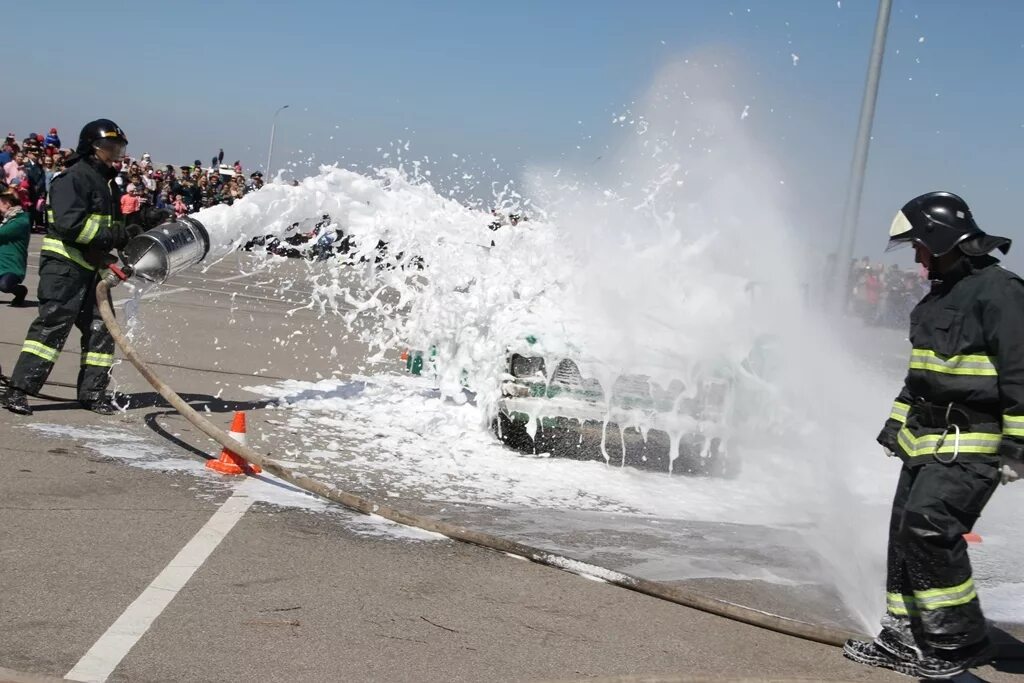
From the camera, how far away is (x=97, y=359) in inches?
302

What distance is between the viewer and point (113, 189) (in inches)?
305

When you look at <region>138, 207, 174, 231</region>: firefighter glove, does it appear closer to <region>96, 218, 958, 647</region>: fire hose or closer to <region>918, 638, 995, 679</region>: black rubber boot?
<region>96, 218, 958, 647</region>: fire hose

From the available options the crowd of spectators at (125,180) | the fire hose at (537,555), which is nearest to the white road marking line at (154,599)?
the fire hose at (537,555)

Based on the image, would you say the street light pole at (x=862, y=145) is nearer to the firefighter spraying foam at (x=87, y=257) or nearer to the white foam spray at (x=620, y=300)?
the white foam spray at (x=620, y=300)

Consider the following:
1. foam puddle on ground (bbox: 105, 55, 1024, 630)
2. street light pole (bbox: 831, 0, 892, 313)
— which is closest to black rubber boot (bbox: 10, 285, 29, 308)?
foam puddle on ground (bbox: 105, 55, 1024, 630)

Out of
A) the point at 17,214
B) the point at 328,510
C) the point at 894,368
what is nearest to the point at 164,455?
the point at 328,510

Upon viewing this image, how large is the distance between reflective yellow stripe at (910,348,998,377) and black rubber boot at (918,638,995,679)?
1041 mm

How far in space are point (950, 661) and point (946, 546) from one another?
45cm

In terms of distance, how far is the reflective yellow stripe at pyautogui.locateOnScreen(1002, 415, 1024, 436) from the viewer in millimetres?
3961

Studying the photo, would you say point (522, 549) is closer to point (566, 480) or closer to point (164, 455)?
point (566, 480)

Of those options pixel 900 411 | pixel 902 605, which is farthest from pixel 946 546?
pixel 900 411

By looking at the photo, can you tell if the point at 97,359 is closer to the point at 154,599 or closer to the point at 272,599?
the point at 154,599

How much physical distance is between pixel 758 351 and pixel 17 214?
8.39 meters

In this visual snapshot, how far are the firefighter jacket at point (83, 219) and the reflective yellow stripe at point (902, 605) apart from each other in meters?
5.59
